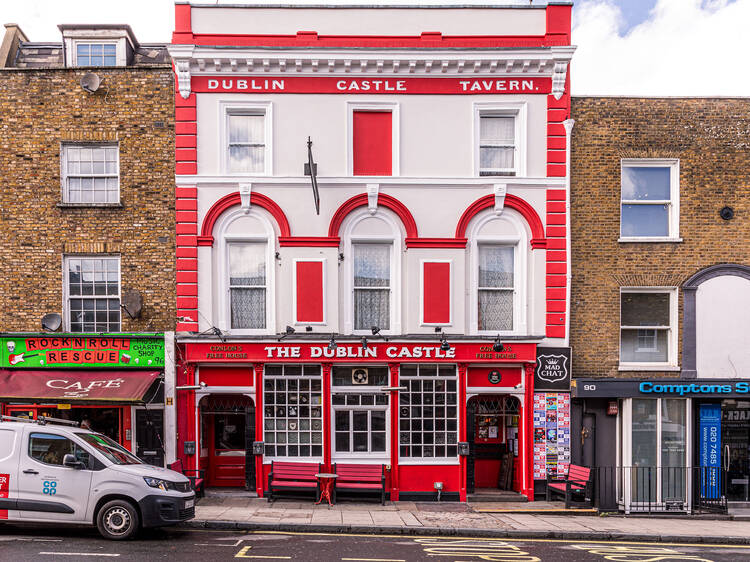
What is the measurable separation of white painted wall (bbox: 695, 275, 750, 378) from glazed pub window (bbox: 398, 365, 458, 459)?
635cm

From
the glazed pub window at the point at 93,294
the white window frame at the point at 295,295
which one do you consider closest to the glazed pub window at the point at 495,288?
the white window frame at the point at 295,295

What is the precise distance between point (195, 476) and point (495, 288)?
839 cm

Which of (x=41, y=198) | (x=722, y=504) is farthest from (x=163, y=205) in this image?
(x=722, y=504)

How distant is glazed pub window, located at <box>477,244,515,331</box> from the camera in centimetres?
1516

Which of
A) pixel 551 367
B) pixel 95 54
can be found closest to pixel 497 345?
pixel 551 367

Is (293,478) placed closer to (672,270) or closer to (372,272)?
(372,272)

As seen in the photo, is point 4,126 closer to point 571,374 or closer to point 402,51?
point 402,51

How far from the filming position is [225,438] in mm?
15250

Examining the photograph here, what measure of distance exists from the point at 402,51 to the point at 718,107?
319 inches

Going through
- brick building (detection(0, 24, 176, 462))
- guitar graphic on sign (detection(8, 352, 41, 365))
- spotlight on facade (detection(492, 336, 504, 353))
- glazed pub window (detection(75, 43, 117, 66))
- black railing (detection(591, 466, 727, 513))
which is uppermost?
glazed pub window (detection(75, 43, 117, 66))

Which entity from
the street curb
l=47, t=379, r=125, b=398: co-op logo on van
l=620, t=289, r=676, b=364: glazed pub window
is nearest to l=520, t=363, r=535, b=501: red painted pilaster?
l=620, t=289, r=676, b=364: glazed pub window

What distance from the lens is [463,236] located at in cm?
1493

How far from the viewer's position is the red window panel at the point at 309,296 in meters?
Answer: 14.7

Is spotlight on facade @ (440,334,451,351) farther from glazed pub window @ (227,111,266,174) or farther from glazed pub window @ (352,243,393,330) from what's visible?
glazed pub window @ (227,111,266,174)
